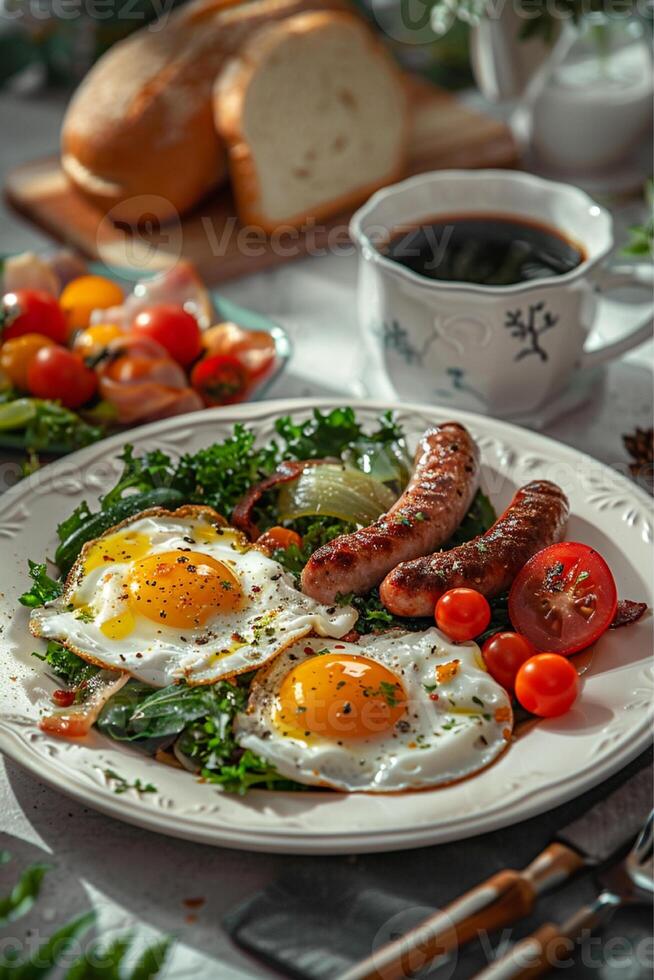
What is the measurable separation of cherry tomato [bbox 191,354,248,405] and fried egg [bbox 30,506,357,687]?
87 cm

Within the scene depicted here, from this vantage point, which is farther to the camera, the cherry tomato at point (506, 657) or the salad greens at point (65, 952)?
the cherry tomato at point (506, 657)

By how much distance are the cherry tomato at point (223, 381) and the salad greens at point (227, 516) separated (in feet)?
1.17

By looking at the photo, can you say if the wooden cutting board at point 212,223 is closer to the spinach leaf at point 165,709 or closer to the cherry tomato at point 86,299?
the cherry tomato at point 86,299

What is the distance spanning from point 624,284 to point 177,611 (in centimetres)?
165

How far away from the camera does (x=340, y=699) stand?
2.07 m

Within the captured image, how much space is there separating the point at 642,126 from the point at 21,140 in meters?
2.71

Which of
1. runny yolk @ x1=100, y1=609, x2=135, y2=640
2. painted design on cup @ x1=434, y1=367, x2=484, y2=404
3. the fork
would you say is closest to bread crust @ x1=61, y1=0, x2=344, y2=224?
painted design on cup @ x1=434, y1=367, x2=484, y2=404

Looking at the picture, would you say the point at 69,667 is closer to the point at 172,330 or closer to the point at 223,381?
the point at 223,381

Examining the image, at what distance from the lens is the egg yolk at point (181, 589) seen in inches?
90.7

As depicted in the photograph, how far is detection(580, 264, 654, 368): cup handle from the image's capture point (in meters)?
3.15

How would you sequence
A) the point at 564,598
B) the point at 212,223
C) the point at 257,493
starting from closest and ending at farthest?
1. the point at 564,598
2. the point at 257,493
3. the point at 212,223

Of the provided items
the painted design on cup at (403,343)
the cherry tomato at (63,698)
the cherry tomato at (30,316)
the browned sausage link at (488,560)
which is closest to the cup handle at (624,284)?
the painted design on cup at (403,343)

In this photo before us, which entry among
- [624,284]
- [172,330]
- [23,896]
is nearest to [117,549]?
[23,896]

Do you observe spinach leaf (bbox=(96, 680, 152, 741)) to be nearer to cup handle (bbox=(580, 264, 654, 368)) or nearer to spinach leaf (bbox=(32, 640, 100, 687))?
spinach leaf (bbox=(32, 640, 100, 687))
